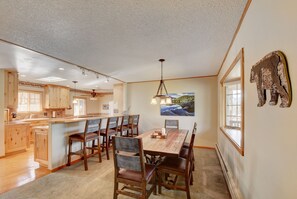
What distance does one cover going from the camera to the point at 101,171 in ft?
10.2

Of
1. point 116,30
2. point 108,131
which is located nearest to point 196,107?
point 108,131

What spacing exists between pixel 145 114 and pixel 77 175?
3240 mm

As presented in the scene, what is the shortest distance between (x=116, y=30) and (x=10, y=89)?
4.21 meters

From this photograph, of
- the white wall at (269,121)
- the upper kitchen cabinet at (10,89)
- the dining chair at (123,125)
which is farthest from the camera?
the dining chair at (123,125)

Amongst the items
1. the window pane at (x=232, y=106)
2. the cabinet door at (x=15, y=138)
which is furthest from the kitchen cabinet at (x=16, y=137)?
the window pane at (x=232, y=106)

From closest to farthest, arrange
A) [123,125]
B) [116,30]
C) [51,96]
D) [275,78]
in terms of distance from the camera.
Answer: [275,78], [116,30], [123,125], [51,96]

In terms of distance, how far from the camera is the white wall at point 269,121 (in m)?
0.86

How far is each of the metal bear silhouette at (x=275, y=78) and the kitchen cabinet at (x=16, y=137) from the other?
5.80 metres

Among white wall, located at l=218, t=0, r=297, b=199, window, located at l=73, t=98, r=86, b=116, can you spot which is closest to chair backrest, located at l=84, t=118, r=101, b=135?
white wall, located at l=218, t=0, r=297, b=199

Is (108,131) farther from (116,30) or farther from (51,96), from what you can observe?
(51,96)

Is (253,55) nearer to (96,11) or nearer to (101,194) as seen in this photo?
(96,11)

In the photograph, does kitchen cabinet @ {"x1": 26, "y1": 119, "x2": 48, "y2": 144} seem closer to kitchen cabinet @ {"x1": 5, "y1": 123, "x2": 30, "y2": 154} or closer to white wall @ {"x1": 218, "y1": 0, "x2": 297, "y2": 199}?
kitchen cabinet @ {"x1": 5, "y1": 123, "x2": 30, "y2": 154}

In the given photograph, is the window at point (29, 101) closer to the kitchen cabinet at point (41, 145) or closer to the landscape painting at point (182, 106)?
the kitchen cabinet at point (41, 145)

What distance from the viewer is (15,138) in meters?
4.29
